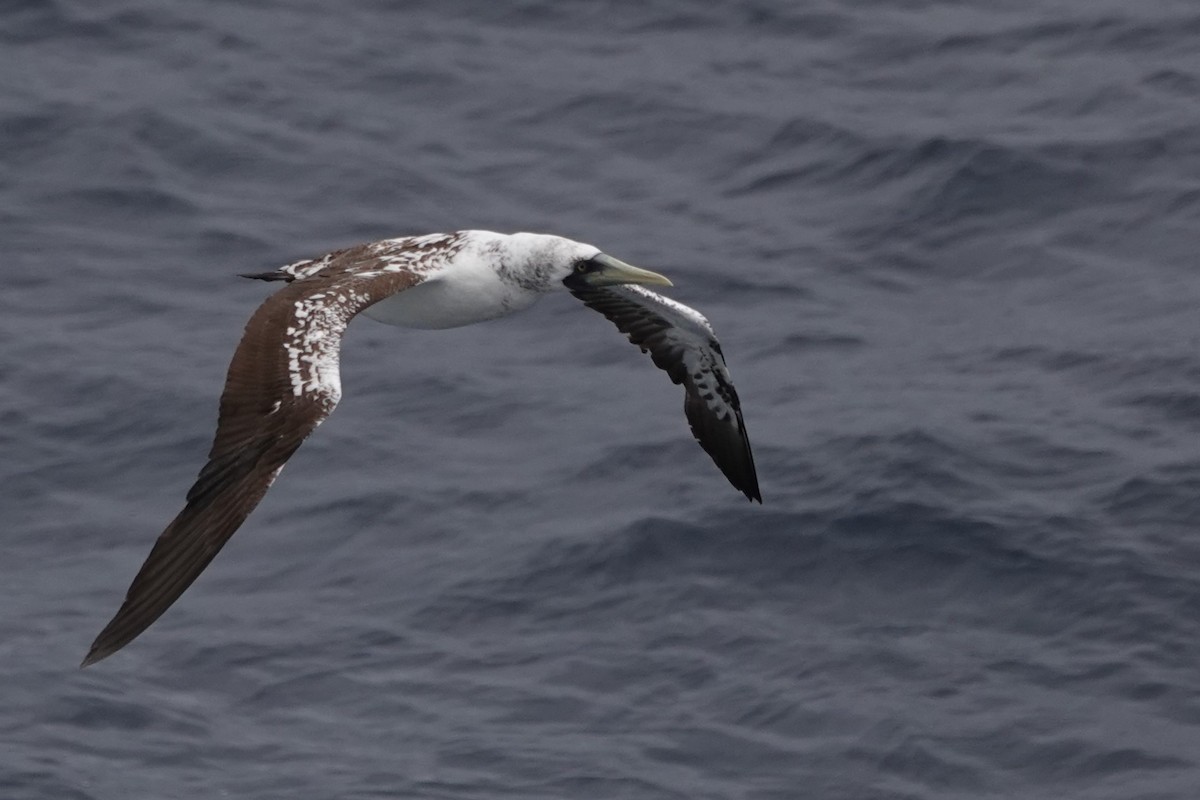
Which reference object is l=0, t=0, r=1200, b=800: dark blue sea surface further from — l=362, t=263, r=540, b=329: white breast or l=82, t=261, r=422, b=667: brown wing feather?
l=82, t=261, r=422, b=667: brown wing feather

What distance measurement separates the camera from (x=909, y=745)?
51.8ft

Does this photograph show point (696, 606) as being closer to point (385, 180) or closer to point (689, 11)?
point (385, 180)

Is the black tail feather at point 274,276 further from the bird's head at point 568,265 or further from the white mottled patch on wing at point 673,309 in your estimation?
the white mottled patch on wing at point 673,309

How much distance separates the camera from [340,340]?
44.1ft

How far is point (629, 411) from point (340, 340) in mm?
6533

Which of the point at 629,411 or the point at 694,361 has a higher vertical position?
the point at 694,361

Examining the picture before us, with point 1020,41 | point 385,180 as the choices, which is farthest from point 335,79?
point 1020,41

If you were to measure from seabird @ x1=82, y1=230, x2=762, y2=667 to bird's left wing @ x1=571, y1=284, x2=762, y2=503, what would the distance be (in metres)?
0.01

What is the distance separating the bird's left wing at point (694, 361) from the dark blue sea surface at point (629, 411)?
→ 115cm

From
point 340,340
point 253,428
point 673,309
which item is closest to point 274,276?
point 340,340

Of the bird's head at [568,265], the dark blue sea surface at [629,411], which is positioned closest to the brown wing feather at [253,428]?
the bird's head at [568,265]

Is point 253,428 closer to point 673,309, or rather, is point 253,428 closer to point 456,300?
point 456,300

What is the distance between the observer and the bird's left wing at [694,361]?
623 inches

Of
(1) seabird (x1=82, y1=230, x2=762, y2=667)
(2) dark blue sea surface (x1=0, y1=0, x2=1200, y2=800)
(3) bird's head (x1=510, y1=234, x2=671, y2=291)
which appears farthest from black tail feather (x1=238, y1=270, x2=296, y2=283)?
(2) dark blue sea surface (x1=0, y1=0, x2=1200, y2=800)
